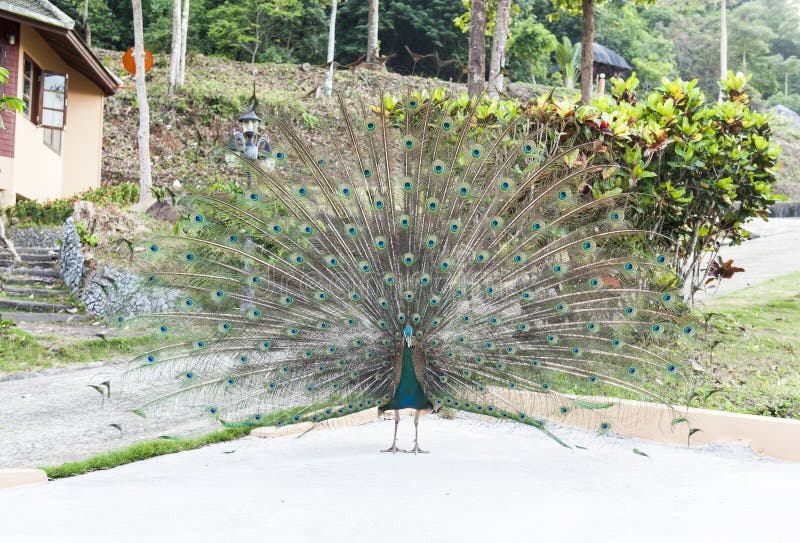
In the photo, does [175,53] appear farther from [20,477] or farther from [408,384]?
[408,384]

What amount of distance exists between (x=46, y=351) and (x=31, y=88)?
436 inches

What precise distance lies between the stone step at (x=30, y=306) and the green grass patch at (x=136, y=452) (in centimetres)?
772

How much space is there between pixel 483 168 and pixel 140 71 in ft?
49.9

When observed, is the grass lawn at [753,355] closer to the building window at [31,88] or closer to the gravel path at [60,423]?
the gravel path at [60,423]

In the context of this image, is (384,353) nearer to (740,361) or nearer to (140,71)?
(740,361)

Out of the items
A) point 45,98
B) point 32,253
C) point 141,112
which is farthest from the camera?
point 45,98

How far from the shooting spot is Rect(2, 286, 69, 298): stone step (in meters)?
13.9

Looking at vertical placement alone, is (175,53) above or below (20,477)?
above

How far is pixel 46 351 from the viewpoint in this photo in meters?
→ 10.5

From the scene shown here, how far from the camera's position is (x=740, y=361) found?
8.38 m

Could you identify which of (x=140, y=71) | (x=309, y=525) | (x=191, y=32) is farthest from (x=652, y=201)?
(x=191, y=32)

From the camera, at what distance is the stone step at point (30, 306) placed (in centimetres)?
1323

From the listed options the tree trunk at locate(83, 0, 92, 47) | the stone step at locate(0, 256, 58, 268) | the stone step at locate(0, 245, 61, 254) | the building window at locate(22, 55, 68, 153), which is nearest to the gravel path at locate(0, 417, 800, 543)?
the stone step at locate(0, 256, 58, 268)

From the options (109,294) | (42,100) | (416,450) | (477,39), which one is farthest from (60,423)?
(42,100)
